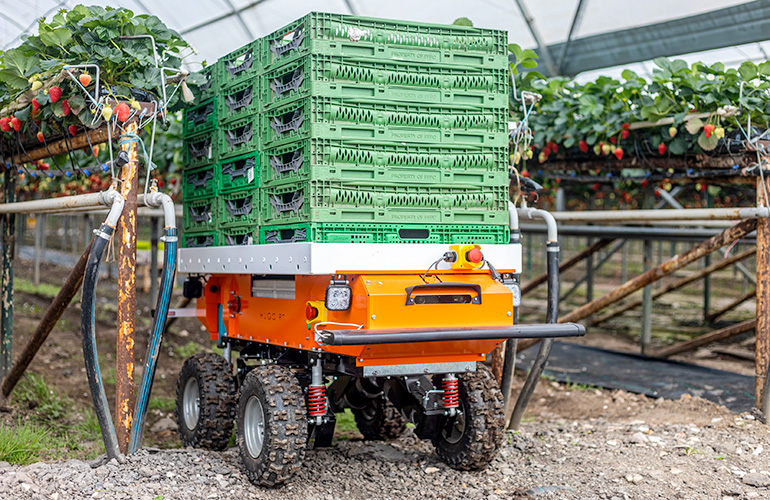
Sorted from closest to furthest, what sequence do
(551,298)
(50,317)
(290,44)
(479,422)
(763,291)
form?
(290,44), (479,422), (551,298), (50,317), (763,291)

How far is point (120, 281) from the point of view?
15.6ft

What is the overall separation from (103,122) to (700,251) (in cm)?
454

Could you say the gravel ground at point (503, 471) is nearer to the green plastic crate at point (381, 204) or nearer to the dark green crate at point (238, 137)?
the green plastic crate at point (381, 204)

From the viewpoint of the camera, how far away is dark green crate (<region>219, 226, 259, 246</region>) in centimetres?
456

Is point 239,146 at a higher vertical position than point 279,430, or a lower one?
higher

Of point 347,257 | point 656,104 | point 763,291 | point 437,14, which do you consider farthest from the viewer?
point 437,14

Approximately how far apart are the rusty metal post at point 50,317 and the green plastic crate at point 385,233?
1.49 meters

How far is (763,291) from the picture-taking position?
5941 mm

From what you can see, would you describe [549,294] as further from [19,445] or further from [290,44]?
[19,445]

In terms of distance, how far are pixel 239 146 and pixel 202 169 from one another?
0.53 metres

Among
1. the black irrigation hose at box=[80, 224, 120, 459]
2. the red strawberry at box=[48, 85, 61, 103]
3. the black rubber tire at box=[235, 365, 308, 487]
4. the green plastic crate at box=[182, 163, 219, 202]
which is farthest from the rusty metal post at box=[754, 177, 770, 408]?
the red strawberry at box=[48, 85, 61, 103]

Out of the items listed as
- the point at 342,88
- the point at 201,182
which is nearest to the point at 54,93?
the point at 201,182

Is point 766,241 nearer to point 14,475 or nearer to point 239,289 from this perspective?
point 239,289

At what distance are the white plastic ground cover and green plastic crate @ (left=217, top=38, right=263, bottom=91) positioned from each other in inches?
41.6
